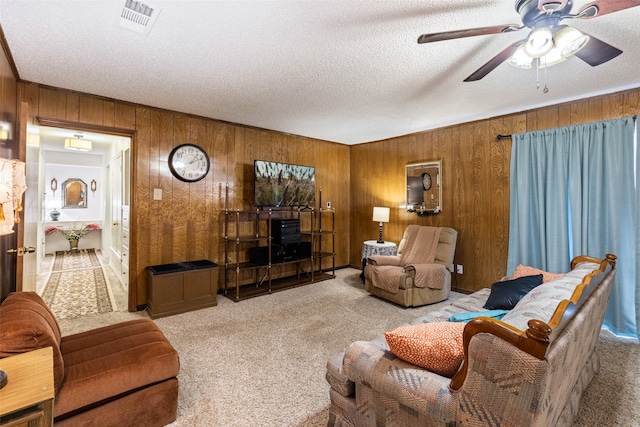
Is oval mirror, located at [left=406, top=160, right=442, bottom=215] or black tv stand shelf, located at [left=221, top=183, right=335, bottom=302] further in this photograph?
oval mirror, located at [left=406, top=160, right=442, bottom=215]

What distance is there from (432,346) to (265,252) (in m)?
3.24

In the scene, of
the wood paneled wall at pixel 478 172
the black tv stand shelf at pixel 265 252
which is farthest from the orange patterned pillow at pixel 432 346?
the wood paneled wall at pixel 478 172

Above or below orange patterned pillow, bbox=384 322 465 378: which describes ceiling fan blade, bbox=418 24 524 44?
above

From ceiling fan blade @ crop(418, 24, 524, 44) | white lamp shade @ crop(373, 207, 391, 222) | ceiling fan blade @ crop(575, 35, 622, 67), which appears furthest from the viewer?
white lamp shade @ crop(373, 207, 391, 222)

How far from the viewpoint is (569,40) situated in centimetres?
167

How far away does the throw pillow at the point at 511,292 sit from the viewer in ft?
7.59

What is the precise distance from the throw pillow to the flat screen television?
297cm

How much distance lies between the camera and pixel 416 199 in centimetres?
464

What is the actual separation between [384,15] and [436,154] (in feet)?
9.80

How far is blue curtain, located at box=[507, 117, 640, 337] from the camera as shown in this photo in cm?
286

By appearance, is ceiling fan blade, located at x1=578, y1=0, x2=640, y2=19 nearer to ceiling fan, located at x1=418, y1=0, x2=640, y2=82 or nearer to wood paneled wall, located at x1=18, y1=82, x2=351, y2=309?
ceiling fan, located at x1=418, y1=0, x2=640, y2=82

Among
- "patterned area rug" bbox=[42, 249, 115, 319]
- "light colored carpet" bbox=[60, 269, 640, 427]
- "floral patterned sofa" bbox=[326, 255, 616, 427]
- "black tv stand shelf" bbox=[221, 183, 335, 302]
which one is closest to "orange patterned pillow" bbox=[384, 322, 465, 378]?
"floral patterned sofa" bbox=[326, 255, 616, 427]

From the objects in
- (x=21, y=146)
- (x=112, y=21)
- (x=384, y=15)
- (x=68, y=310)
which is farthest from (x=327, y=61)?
(x=68, y=310)

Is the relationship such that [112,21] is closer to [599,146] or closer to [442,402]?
[442,402]
